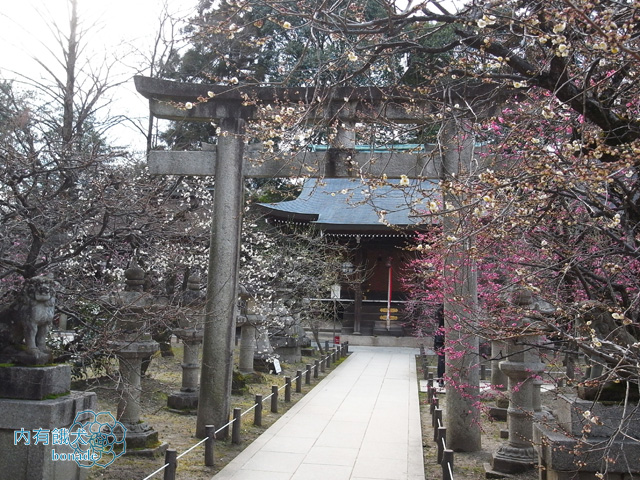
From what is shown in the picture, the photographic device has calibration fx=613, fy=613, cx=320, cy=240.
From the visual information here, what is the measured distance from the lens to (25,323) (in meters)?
5.76

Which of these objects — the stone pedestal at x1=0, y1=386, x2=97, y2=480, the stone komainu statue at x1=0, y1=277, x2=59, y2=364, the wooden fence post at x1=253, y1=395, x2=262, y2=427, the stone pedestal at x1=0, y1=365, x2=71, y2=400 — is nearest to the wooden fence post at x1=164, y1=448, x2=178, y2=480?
the stone pedestal at x1=0, y1=386, x2=97, y2=480

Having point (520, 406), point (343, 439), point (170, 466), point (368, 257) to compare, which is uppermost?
point (368, 257)

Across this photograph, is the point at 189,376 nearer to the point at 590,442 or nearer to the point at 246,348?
the point at 246,348

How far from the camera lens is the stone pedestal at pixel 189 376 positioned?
1105 cm

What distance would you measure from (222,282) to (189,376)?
3.42m

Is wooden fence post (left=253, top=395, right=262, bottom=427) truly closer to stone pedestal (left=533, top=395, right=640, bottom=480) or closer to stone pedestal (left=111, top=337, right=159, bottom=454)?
stone pedestal (left=111, top=337, right=159, bottom=454)

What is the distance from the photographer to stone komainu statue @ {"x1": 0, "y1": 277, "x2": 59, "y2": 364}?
224 inches

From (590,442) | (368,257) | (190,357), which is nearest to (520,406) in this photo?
(590,442)

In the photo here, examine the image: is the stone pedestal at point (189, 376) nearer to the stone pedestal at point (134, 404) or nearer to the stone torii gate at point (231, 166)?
the stone torii gate at point (231, 166)

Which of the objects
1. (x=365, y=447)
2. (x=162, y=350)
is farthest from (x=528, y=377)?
(x=162, y=350)

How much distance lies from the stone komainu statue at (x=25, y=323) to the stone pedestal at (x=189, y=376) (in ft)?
16.8

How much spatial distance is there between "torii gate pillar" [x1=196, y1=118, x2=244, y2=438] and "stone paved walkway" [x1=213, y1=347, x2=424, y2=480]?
876 mm

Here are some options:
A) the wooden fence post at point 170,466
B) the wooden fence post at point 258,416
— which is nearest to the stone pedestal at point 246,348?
the wooden fence post at point 258,416

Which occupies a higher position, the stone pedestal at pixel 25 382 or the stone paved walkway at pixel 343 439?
the stone pedestal at pixel 25 382
